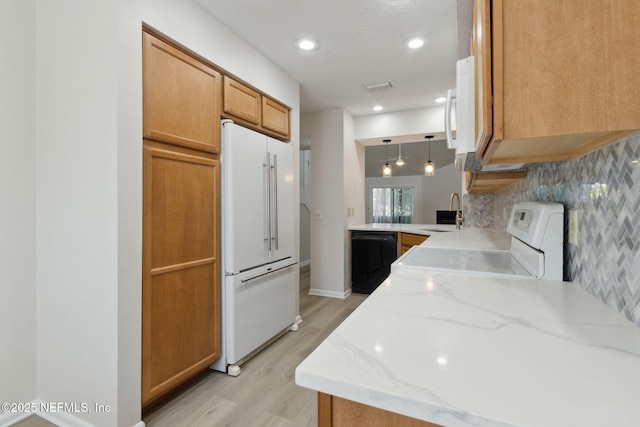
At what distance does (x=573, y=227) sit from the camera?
1.01m

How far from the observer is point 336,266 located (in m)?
3.91

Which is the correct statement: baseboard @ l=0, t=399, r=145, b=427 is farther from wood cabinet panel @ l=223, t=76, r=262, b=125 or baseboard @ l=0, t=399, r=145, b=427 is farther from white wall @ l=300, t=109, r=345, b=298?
white wall @ l=300, t=109, r=345, b=298

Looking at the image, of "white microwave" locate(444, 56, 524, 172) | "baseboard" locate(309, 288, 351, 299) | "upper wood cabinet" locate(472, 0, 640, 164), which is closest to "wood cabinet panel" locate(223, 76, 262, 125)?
"white microwave" locate(444, 56, 524, 172)

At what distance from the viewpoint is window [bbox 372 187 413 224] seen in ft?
29.9

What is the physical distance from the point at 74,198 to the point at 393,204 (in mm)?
8447

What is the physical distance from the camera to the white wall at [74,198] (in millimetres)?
1474

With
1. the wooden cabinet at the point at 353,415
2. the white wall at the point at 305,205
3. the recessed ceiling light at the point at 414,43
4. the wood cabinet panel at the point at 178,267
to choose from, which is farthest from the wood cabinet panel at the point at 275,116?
the white wall at the point at 305,205

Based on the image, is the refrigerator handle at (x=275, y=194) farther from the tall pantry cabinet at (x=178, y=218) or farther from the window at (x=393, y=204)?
the window at (x=393, y=204)

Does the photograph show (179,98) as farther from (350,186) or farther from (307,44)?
(350,186)

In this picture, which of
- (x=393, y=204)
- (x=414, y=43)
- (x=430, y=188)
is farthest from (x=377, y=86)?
(x=393, y=204)

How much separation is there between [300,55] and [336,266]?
242 centimetres

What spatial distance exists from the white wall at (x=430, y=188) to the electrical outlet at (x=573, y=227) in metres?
7.85

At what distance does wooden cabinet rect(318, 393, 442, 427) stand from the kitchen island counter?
0.07 meters

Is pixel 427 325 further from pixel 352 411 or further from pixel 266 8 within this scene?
pixel 266 8
